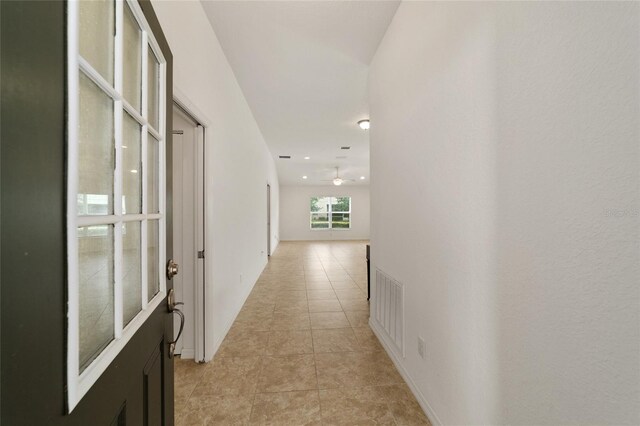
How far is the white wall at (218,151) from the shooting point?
179 cm

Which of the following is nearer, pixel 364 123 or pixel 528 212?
pixel 528 212

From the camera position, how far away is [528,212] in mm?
975

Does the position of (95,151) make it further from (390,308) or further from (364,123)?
(364,123)

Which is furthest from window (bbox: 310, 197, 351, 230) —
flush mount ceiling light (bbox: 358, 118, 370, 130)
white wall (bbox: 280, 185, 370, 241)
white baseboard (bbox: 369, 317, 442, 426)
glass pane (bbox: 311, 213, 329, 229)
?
white baseboard (bbox: 369, 317, 442, 426)

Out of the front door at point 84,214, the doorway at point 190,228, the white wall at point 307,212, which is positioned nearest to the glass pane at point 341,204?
the white wall at point 307,212

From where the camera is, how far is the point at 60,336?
497mm

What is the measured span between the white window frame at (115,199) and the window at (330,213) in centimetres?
1144

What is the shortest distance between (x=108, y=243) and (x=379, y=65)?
2.73 m

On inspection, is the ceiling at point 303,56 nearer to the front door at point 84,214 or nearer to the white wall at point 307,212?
the front door at point 84,214

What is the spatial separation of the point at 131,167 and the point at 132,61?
1.16ft

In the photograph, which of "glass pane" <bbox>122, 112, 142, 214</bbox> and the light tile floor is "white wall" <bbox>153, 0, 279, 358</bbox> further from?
"glass pane" <bbox>122, 112, 142, 214</bbox>

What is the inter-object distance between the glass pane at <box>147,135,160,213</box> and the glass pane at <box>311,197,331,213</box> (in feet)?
37.5

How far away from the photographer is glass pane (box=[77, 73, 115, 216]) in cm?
64

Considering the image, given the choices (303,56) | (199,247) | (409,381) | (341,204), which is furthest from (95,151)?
(341,204)
